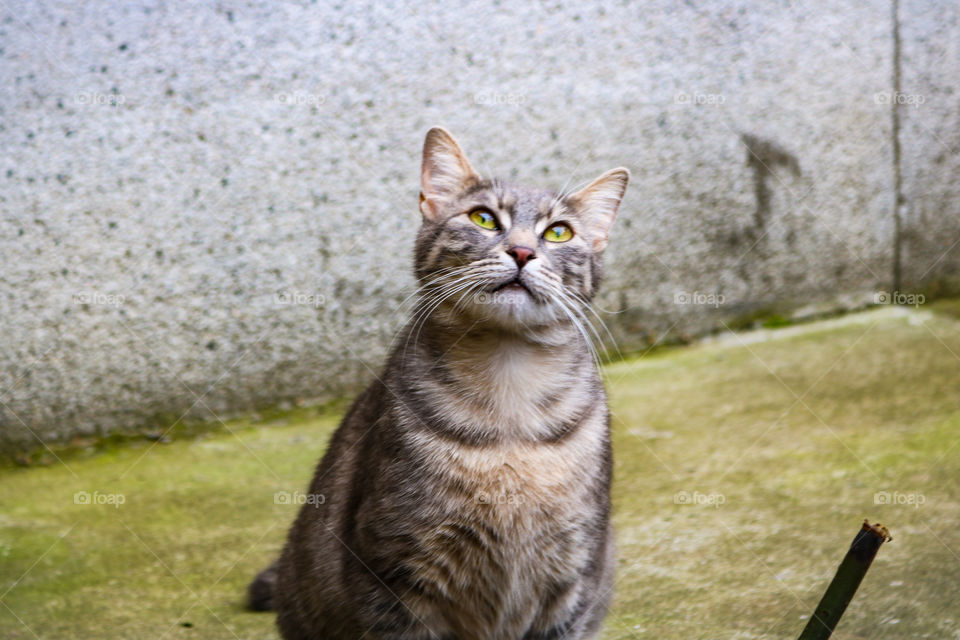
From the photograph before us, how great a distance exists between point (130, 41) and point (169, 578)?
223cm

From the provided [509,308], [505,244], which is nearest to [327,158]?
[505,244]

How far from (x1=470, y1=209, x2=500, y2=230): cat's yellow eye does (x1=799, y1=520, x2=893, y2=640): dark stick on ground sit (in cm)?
124

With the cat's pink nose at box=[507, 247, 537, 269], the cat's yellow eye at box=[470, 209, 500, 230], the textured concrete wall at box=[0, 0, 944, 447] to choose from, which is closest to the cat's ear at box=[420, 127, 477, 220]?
the cat's yellow eye at box=[470, 209, 500, 230]

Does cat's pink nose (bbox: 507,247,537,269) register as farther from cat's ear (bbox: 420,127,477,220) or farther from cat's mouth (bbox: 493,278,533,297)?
cat's ear (bbox: 420,127,477,220)

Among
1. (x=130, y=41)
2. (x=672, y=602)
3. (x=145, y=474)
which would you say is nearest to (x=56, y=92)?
(x=130, y=41)

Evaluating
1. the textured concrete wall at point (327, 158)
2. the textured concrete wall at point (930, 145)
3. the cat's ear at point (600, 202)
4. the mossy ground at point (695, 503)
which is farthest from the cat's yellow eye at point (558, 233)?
the textured concrete wall at point (930, 145)

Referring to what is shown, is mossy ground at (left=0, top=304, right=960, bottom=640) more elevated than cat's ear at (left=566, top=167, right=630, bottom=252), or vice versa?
cat's ear at (left=566, top=167, right=630, bottom=252)

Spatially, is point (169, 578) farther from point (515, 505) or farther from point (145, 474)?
point (515, 505)

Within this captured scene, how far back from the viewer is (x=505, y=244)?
262 cm

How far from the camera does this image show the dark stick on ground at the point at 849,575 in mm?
2002

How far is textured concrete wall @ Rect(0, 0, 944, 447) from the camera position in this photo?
426 centimetres

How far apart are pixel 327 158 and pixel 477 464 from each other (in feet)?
7.76

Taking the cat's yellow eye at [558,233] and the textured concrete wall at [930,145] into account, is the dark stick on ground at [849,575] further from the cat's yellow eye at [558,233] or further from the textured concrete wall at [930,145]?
the textured concrete wall at [930,145]

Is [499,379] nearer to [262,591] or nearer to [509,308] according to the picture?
[509,308]
